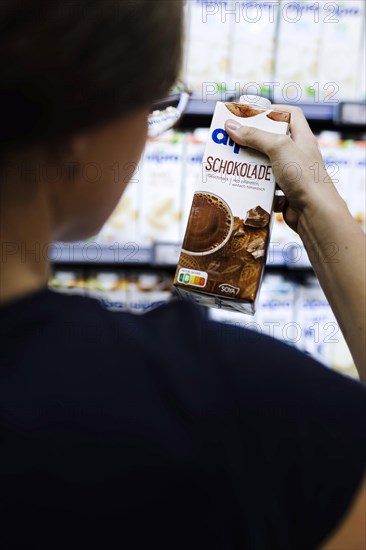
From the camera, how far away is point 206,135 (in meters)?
1.72

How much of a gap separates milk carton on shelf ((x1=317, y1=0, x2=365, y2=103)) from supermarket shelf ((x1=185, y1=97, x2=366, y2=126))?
0.07m

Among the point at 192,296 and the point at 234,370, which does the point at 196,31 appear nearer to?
the point at 192,296

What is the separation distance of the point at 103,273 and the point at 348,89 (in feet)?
2.59

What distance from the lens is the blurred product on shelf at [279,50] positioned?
1631 millimetres

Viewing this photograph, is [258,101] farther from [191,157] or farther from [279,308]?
[279,308]

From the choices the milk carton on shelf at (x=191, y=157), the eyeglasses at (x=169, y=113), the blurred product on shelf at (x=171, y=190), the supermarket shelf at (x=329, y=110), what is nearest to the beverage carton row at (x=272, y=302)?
the blurred product on shelf at (x=171, y=190)

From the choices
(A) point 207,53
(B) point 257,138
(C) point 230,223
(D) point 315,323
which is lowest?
(D) point 315,323

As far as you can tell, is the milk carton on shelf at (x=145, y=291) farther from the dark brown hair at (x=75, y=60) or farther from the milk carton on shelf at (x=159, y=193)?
the dark brown hair at (x=75, y=60)

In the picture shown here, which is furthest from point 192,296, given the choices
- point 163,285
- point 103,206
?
point 163,285

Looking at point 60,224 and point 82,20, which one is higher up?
point 82,20

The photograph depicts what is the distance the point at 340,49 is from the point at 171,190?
551mm

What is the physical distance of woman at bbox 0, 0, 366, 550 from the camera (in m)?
0.44

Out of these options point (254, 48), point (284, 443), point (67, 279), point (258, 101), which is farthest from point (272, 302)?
point (284, 443)

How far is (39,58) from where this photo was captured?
1.37ft
